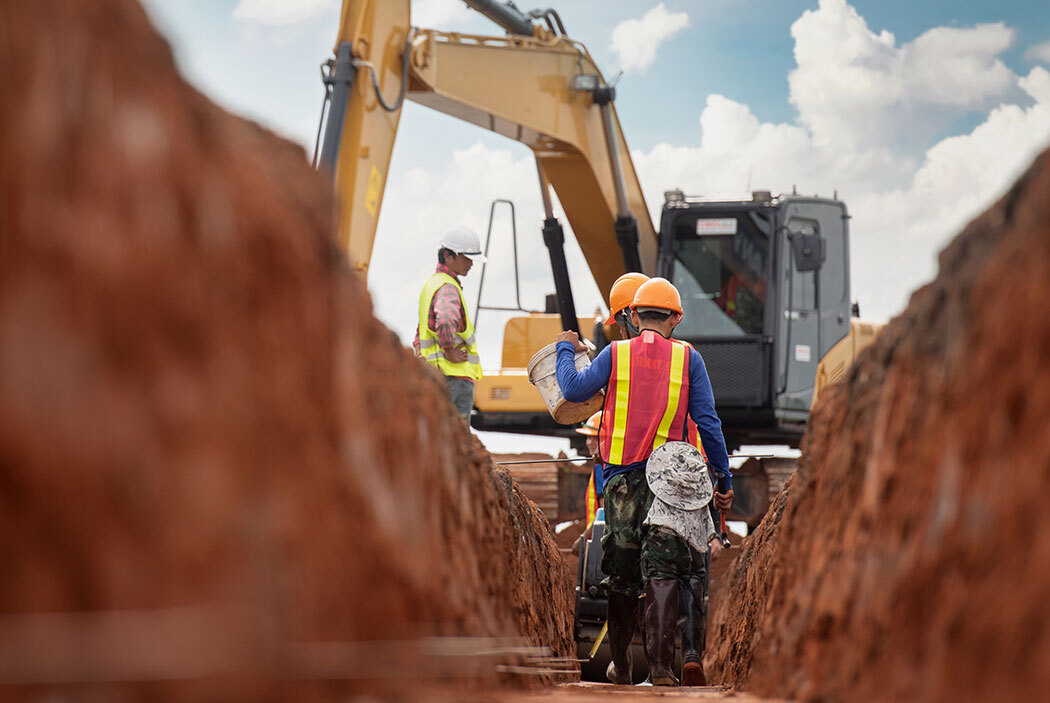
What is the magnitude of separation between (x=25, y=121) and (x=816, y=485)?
2.87 meters

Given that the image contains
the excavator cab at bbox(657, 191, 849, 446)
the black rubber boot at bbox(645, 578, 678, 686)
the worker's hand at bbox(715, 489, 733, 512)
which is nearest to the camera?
the black rubber boot at bbox(645, 578, 678, 686)

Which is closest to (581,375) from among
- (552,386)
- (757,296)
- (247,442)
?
(552,386)

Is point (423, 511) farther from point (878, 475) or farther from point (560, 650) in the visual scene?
point (560, 650)

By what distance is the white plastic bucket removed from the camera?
655 cm

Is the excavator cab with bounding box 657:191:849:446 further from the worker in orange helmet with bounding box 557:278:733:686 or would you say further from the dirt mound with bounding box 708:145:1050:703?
the dirt mound with bounding box 708:145:1050:703

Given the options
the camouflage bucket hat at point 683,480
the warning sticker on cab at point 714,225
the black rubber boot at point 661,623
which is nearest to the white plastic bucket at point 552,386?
the camouflage bucket hat at point 683,480

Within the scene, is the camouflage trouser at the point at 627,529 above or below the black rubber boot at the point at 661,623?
above

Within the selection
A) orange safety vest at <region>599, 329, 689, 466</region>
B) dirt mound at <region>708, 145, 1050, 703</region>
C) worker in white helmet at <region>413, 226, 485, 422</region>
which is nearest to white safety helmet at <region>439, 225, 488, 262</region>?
worker in white helmet at <region>413, 226, 485, 422</region>

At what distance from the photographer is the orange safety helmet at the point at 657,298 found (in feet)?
19.1

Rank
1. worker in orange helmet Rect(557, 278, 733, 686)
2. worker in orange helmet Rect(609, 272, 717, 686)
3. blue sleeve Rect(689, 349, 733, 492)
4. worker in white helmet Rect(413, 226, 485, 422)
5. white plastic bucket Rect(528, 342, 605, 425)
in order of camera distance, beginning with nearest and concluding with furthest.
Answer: worker in orange helmet Rect(557, 278, 733, 686)
worker in orange helmet Rect(609, 272, 717, 686)
blue sleeve Rect(689, 349, 733, 492)
white plastic bucket Rect(528, 342, 605, 425)
worker in white helmet Rect(413, 226, 485, 422)

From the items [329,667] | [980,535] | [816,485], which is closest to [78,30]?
[329,667]

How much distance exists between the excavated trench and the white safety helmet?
597cm

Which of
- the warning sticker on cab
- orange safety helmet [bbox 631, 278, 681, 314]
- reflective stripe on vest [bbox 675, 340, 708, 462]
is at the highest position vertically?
the warning sticker on cab

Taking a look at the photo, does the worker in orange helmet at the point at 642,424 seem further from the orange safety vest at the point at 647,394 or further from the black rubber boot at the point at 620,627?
the black rubber boot at the point at 620,627
